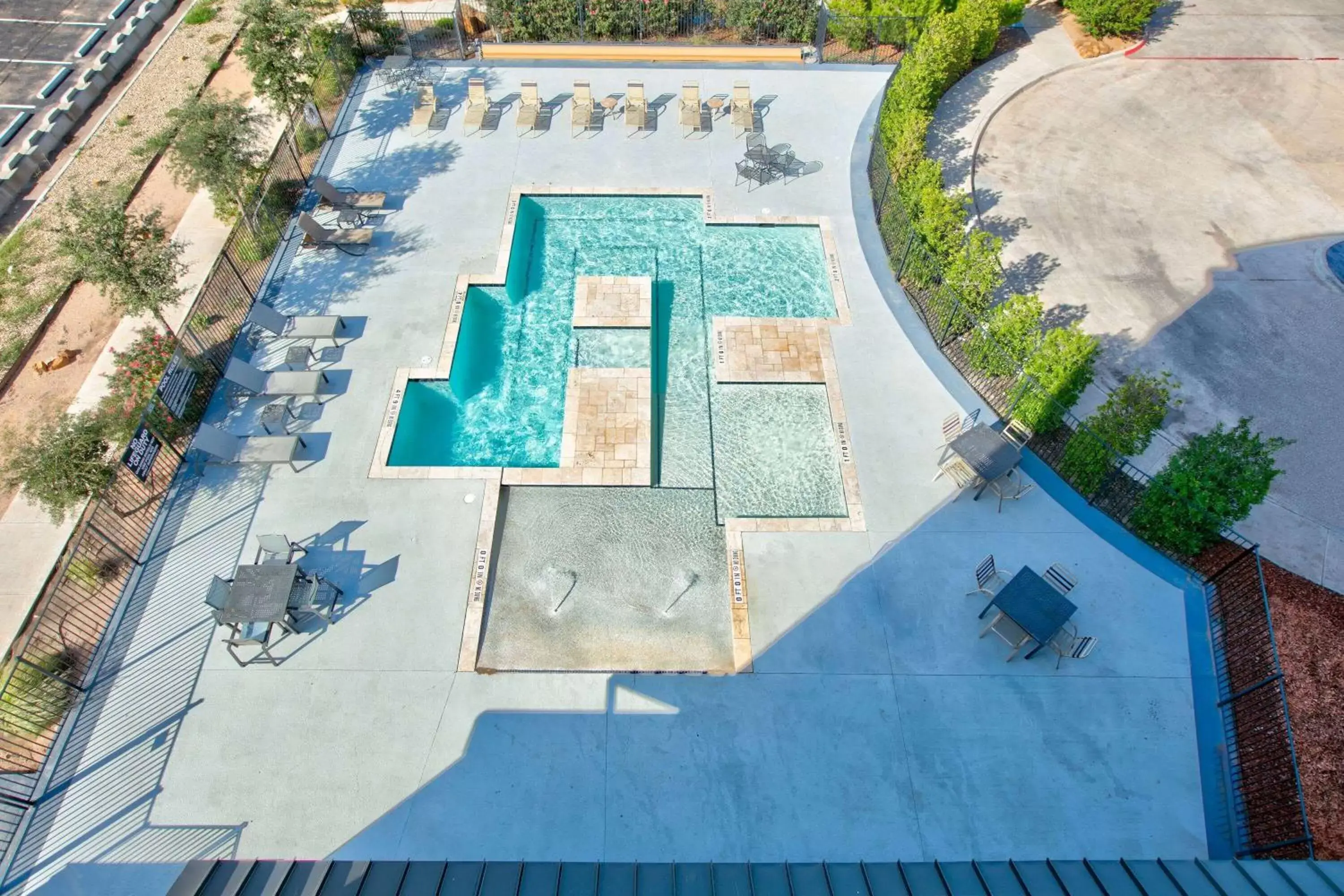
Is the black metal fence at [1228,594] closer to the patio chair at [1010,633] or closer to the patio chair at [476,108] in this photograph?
the patio chair at [1010,633]

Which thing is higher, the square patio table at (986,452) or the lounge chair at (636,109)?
the lounge chair at (636,109)

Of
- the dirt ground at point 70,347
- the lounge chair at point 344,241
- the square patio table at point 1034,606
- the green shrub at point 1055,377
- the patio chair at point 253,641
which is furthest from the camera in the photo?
the lounge chair at point 344,241

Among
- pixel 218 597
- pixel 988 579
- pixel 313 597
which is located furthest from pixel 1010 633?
pixel 218 597

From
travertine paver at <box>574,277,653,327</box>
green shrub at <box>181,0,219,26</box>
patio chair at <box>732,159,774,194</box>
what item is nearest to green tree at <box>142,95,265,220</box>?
travertine paver at <box>574,277,653,327</box>

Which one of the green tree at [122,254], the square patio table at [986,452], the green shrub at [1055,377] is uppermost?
the green tree at [122,254]

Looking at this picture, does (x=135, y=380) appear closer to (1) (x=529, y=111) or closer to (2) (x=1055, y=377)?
Result: (1) (x=529, y=111)

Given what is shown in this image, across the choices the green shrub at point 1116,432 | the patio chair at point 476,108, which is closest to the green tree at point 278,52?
the patio chair at point 476,108

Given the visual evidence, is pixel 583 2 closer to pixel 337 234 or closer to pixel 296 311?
pixel 337 234

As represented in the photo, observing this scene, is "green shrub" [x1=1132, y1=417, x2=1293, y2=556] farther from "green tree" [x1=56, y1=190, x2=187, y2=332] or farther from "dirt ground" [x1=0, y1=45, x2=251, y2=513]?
"dirt ground" [x1=0, y1=45, x2=251, y2=513]
